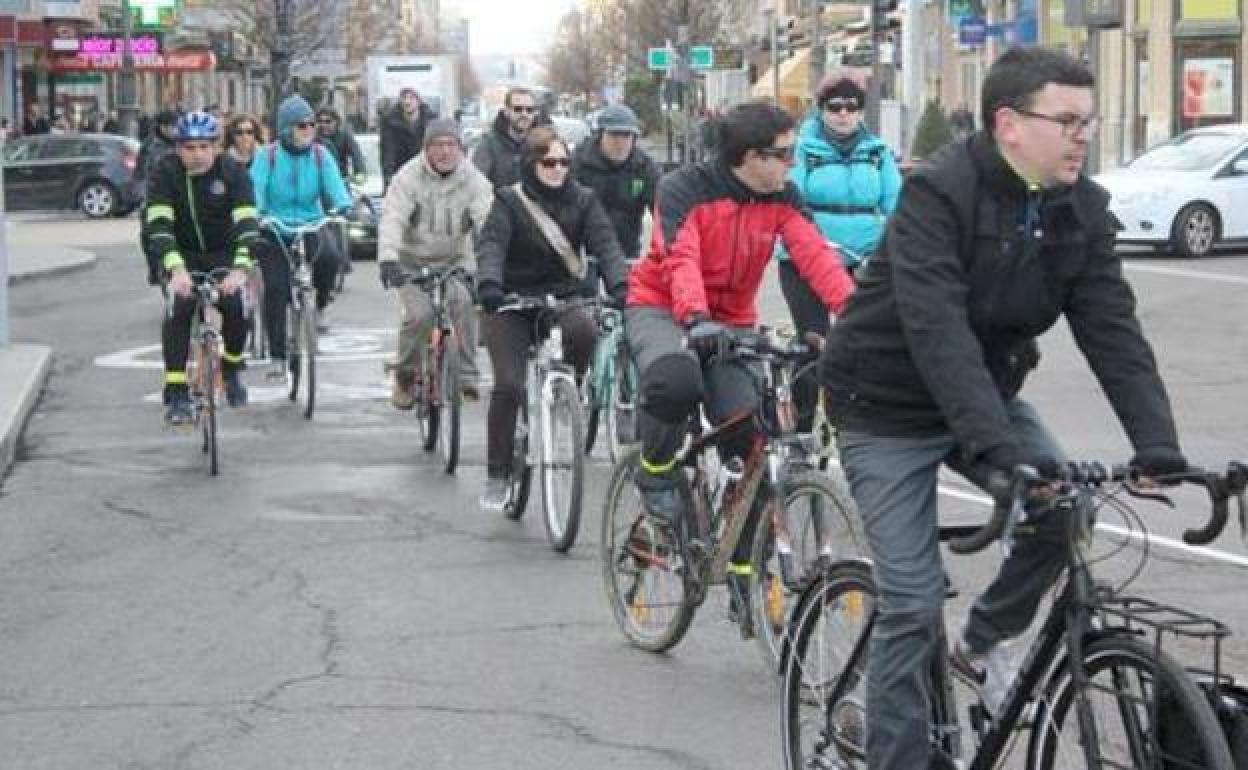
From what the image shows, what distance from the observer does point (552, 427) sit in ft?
31.8

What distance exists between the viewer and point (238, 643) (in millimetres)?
8047

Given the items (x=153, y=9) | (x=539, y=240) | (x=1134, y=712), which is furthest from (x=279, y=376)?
(x=153, y=9)

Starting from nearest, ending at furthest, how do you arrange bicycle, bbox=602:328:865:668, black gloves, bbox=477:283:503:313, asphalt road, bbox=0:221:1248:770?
bicycle, bbox=602:328:865:668 < asphalt road, bbox=0:221:1248:770 < black gloves, bbox=477:283:503:313

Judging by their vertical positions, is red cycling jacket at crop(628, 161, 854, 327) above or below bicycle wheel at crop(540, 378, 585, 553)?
above

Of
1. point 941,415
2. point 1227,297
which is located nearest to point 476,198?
point 941,415

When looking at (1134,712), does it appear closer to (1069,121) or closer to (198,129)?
(1069,121)

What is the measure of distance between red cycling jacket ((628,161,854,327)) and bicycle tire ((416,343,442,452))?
4789 mm

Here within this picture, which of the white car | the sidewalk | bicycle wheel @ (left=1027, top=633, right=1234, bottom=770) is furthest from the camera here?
the white car

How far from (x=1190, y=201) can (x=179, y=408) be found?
16.8 meters

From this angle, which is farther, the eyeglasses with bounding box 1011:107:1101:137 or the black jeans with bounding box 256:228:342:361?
the black jeans with bounding box 256:228:342:361

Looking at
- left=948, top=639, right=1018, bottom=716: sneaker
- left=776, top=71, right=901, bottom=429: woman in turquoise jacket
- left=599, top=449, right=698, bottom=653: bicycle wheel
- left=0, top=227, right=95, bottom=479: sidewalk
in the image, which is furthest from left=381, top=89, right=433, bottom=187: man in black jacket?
left=948, top=639, right=1018, bottom=716: sneaker

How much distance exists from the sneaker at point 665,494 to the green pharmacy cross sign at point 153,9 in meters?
45.2

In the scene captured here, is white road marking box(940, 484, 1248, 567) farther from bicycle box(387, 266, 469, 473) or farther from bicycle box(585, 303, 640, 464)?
bicycle box(387, 266, 469, 473)

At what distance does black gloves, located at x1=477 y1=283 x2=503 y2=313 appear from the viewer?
984 centimetres
